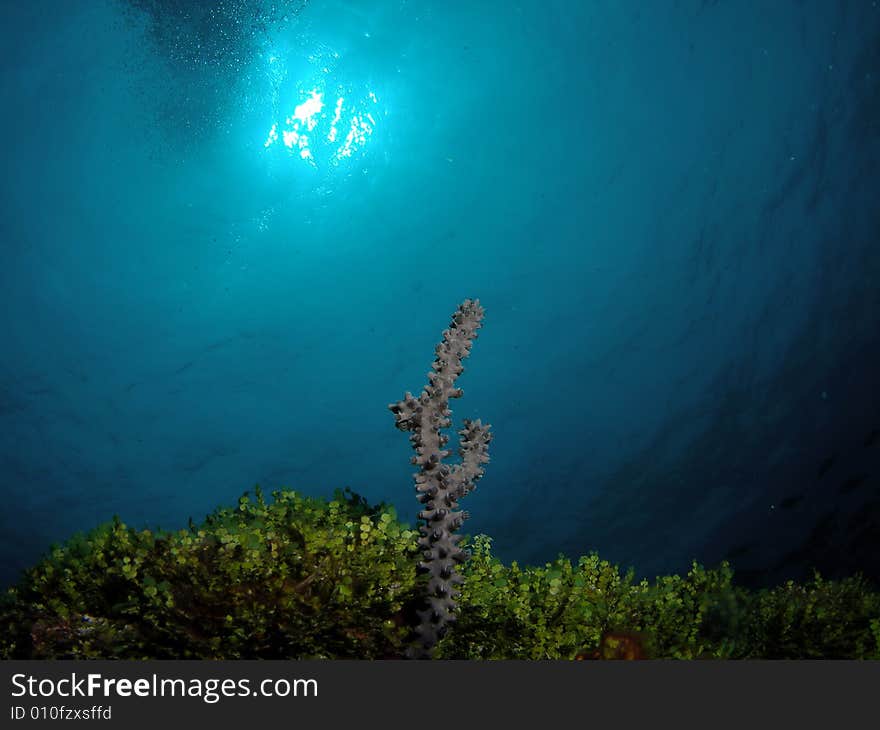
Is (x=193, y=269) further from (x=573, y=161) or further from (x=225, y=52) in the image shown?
(x=573, y=161)

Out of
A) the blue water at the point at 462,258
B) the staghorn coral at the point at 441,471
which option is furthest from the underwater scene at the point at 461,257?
the staghorn coral at the point at 441,471

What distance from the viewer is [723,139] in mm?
22844

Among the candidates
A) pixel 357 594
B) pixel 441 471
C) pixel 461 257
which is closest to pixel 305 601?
pixel 357 594

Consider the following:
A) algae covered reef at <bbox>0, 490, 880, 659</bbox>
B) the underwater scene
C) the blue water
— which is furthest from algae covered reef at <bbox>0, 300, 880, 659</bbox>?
the blue water

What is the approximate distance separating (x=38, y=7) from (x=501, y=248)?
18975 millimetres

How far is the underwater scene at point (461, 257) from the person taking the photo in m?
20.9

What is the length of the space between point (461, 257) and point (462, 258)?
67 mm

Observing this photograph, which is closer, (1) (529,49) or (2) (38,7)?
(2) (38,7)

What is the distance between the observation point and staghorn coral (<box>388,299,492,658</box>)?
13.9 ft

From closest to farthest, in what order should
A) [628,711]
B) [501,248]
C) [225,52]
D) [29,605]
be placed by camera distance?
[628,711] → [29,605] → [225,52] → [501,248]

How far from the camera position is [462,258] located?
2461 cm

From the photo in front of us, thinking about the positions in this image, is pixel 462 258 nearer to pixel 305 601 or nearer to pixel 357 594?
pixel 357 594

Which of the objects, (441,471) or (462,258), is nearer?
(441,471)

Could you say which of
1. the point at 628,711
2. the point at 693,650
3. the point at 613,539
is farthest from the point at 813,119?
the point at 628,711
